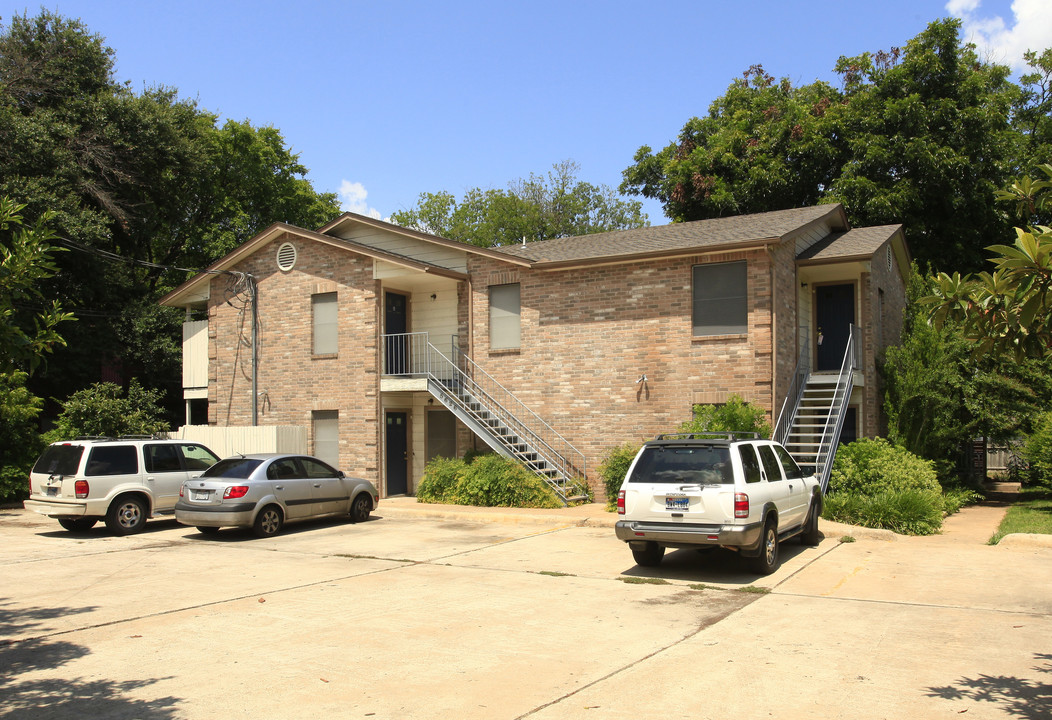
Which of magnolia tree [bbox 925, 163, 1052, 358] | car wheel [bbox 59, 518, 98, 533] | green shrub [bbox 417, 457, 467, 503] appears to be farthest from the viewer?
green shrub [bbox 417, 457, 467, 503]

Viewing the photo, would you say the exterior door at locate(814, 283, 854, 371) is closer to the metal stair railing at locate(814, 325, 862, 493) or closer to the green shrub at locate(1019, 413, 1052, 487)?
the metal stair railing at locate(814, 325, 862, 493)

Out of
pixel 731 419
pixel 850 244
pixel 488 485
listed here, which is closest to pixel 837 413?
pixel 731 419

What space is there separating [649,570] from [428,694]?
572 cm

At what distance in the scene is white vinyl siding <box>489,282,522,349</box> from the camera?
20.6 metres

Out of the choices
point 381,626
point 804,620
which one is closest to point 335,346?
point 381,626

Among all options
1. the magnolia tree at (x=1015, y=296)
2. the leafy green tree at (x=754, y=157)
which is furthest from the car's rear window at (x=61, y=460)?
the leafy green tree at (x=754, y=157)

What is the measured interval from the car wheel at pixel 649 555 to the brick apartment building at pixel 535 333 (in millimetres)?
6845

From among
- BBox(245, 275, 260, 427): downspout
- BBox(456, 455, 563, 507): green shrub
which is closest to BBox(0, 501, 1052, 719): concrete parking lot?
BBox(456, 455, 563, 507): green shrub

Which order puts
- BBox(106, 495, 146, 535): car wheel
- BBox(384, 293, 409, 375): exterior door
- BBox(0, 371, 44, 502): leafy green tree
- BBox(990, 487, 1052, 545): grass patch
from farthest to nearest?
BBox(384, 293, 409, 375): exterior door → BBox(0, 371, 44, 502): leafy green tree → BBox(106, 495, 146, 535): car wheel → BBox(990, 487, 1052, 545): grass patch

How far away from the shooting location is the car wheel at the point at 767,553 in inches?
420

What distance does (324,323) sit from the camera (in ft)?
73.3

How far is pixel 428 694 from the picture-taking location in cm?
614

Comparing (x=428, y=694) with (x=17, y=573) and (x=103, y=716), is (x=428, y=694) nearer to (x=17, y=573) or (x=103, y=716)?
(x=103, y=716)

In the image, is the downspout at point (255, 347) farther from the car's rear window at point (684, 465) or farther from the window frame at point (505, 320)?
the car's rear window at point (684, 465)
